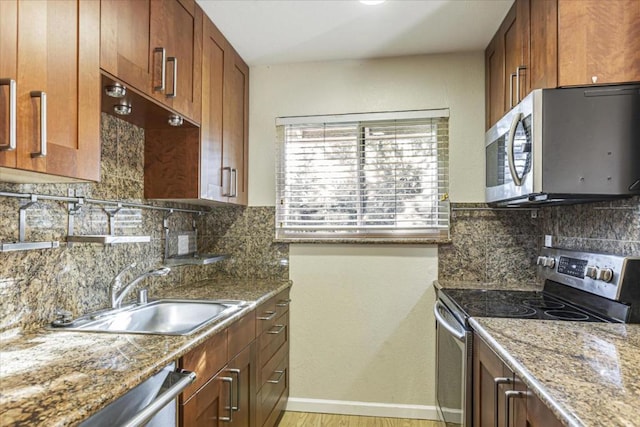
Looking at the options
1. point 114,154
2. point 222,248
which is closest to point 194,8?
point 114,154

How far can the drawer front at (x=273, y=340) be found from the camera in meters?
2.00

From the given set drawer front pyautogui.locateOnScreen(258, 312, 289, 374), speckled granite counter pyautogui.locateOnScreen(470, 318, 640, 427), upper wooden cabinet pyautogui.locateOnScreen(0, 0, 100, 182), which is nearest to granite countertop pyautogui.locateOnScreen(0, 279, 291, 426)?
upper wooden cabinet pyautogui.locateOnScreen(0, 0, 100, 182)

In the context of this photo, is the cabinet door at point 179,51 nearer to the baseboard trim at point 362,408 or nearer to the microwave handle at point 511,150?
the microwave handle at point 511,150

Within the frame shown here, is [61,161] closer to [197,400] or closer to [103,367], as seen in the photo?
[103,367]

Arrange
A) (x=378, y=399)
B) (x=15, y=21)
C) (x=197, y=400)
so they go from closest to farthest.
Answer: (x=15, y=21) < (x=197, y=400) < (x=378, y=399)

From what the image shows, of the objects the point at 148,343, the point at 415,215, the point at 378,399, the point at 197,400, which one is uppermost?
the point at 415,215

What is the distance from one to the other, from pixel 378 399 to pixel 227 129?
202cm

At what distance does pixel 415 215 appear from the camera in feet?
8.14

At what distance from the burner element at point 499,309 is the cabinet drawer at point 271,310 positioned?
1030mm

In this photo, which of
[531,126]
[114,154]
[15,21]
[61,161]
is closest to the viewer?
[15,21]

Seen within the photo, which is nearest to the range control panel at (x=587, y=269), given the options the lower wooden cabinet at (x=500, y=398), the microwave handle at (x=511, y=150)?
the microwave handle at (x=511, y=150)

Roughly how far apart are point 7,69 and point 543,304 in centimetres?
217

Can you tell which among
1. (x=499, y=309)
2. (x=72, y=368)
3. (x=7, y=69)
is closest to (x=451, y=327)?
(x=499, y=309)

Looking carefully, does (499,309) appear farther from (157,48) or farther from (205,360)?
(157,48)
